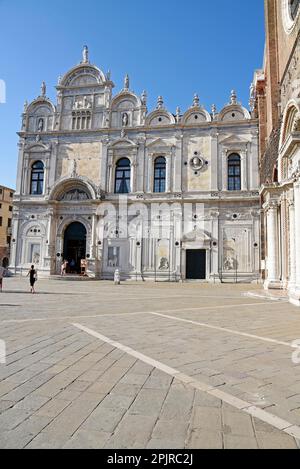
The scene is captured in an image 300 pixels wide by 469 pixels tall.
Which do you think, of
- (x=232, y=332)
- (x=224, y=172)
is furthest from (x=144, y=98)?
(x=232, y=332)

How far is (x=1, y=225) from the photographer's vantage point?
48656 mm

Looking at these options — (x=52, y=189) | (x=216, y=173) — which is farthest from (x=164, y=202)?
(x=52, y=189)

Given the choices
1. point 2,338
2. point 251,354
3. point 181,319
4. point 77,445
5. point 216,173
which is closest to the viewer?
point 77,445

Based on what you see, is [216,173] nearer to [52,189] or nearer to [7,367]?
[52,189]

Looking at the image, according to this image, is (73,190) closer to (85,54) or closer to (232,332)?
(85,54)

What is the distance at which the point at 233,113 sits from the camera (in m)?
28.3

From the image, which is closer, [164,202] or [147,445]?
[147,445]

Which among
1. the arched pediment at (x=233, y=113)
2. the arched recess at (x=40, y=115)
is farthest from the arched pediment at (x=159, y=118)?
the arched recess at (x=40, y=115)

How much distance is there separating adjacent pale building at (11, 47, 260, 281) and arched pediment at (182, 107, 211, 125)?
0.31 feet

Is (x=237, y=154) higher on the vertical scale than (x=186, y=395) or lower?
higher

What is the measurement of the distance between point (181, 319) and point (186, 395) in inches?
184

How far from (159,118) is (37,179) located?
13459 millimetres

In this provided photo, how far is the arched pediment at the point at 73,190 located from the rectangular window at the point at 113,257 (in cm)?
524

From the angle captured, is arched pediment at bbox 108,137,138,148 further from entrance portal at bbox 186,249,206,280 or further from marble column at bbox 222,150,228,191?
entrance portal at bbox 186,249,206,280
